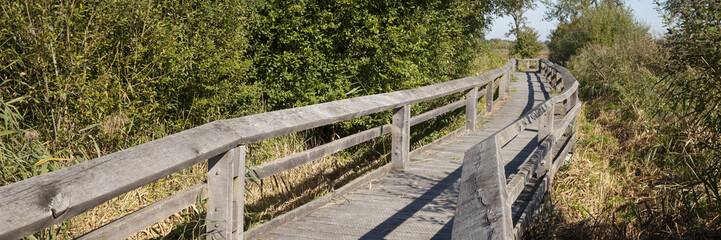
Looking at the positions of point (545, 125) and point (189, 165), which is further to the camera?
point (545, 125)

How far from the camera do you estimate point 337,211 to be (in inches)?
183

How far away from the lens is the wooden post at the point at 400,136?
6027 millimetres

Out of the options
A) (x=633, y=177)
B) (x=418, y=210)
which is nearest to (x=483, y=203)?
(x=418, y=210)

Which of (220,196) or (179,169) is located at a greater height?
(179,169)

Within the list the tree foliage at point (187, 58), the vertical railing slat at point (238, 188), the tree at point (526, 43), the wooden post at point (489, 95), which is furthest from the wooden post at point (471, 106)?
the tree at point (526, 43)

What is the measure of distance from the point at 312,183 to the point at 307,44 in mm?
2875

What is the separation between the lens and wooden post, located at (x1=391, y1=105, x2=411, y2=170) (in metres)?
6.03

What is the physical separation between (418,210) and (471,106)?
4.88 meters

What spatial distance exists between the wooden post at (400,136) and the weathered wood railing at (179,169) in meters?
0.15

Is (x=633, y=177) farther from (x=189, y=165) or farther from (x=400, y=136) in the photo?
(x=189, y=165)

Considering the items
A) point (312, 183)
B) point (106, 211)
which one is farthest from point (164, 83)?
point (106, 211)

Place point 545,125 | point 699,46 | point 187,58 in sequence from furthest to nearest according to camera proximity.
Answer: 1. point 187,58
2. point 545,125
3. point 699,46

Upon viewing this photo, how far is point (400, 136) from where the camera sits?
607 centimetres

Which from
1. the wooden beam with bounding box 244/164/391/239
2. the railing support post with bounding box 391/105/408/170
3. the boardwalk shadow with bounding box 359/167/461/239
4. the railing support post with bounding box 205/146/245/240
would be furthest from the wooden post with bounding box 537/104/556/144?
the railing support post with bounding box 205/146/245/240
